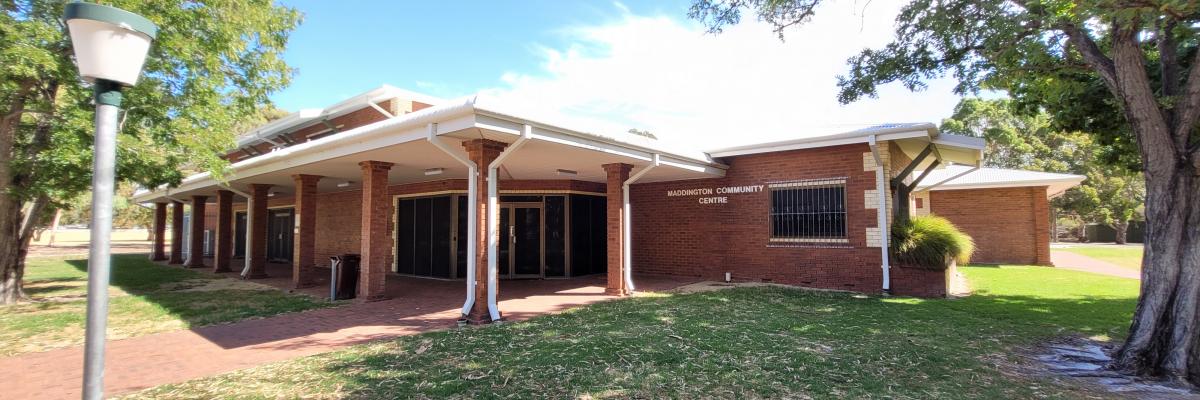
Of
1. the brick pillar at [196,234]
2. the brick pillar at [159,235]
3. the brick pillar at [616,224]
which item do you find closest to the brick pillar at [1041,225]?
the brick pillar at [616,224]

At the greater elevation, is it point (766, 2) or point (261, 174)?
point (766, 2)

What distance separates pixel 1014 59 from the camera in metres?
6.45

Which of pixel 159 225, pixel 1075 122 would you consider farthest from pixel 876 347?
pixel 159 225

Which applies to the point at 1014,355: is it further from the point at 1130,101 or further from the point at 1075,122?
the point at 1075,122

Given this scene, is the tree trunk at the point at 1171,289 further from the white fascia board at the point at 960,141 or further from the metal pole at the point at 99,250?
the metal pole at the point at 99,250

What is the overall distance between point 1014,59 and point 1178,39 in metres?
1.64

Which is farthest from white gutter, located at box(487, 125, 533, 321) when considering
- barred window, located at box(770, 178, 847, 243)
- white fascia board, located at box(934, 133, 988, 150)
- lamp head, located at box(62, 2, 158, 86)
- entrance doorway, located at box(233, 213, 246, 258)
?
entrance doorway, located at box(233, 213, 246, 258)

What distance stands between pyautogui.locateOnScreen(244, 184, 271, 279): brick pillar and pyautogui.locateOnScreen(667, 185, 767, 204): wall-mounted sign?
35.2ft

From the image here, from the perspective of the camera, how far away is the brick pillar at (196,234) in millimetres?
18453

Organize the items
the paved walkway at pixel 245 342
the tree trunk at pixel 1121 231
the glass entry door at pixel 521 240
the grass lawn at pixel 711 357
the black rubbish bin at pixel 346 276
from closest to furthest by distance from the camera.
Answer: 1. the grass lawn at pixel 711 357
2. the paved walkway at pixel 245 342
3. the black rubbish bin at pixel 346 276
4. the glass entry door at pixel 521 240
5. the tree trunk at pixel 1121 231

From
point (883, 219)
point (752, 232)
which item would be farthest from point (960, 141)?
point (752, 232)

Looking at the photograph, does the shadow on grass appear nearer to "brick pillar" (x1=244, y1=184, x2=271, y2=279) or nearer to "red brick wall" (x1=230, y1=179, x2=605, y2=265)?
"brick pillar" (x1=244, y1=184, x2=271, y2=279)

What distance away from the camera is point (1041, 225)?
17172 millimetres

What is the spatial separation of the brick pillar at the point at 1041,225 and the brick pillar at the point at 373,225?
18.9 m
